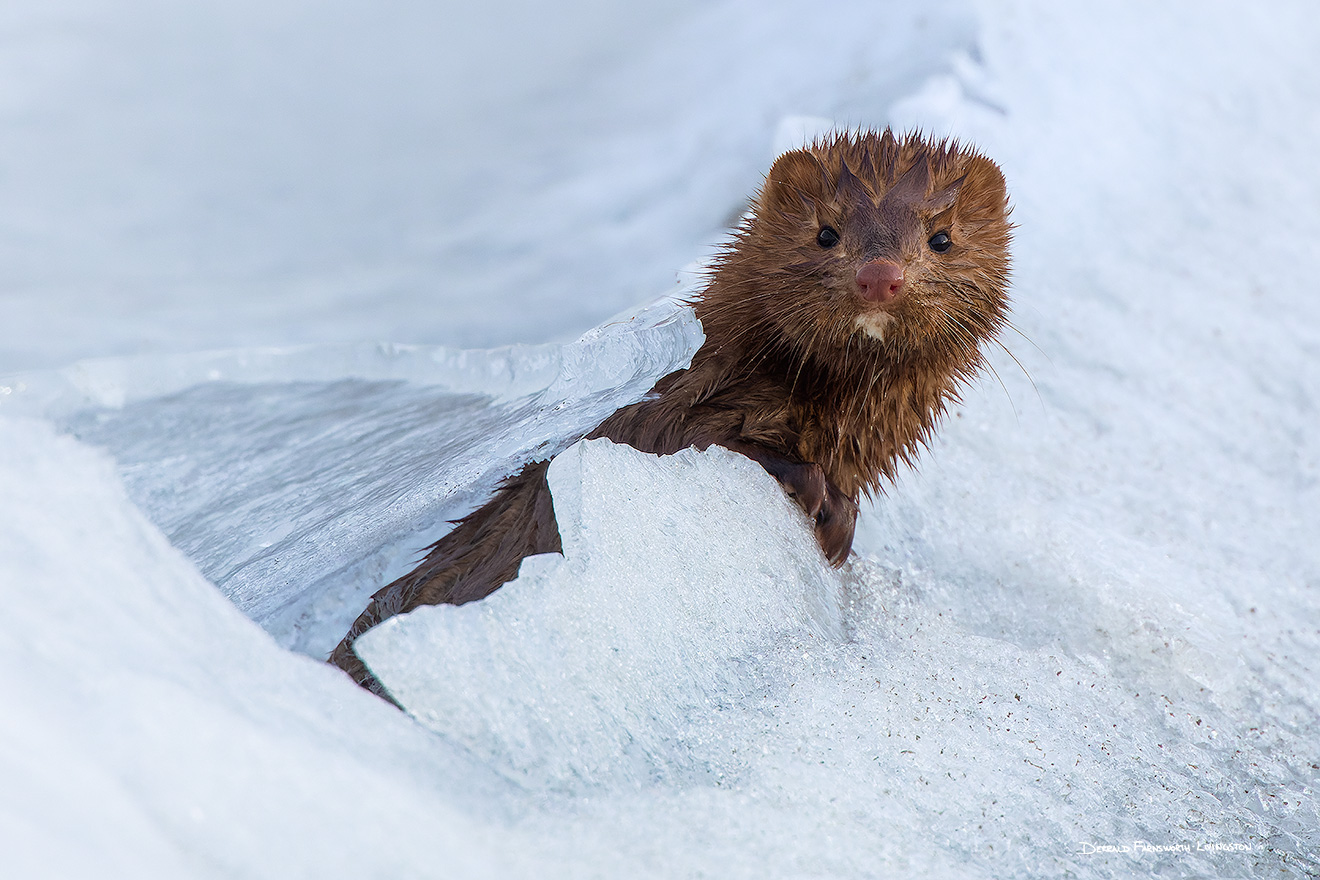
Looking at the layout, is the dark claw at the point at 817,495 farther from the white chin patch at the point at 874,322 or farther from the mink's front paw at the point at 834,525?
the white chin patch at the point at 874,322

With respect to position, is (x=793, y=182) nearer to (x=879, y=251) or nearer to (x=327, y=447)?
(x=879, y=251)

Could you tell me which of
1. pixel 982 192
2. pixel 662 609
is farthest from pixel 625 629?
pixel 982 192

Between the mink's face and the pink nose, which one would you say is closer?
the pink nose

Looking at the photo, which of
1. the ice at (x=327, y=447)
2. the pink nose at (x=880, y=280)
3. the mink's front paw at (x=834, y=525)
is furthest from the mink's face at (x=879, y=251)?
the mink's front paw at (x=834, y=525)

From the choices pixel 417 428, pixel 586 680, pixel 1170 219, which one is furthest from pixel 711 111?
pixel 586 680

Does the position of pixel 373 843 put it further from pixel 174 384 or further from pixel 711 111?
pixel 711 111

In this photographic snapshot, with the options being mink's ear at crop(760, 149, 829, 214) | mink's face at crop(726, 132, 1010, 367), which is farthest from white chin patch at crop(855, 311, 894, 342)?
mink's ear at crop(760, 149, 829, 214)

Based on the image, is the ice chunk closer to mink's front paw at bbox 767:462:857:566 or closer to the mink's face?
mink's front paw at bbox 767:462:857:566

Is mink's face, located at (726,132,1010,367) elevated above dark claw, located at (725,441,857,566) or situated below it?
above
